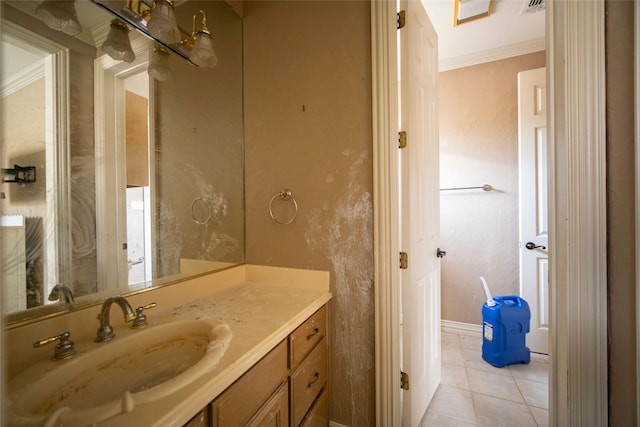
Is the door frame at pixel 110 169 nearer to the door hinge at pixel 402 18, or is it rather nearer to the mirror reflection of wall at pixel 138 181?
the mirror reflection of wall at pixel 138 181

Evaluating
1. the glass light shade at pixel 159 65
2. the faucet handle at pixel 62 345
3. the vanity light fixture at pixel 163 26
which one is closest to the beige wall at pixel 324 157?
the vanity light fixture at pixel 163 26

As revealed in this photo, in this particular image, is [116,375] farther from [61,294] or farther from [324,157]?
[324,157]

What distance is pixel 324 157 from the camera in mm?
1399

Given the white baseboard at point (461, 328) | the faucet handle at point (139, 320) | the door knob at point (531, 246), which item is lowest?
the white baseboard at point (461, 328)

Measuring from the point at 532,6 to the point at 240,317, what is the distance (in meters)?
2.66

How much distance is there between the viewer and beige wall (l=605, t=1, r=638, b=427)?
0.85 metres

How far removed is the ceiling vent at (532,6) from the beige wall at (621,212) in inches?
49.7

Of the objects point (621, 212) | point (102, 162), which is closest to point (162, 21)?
point (102, 162)

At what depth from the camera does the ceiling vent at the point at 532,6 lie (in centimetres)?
177

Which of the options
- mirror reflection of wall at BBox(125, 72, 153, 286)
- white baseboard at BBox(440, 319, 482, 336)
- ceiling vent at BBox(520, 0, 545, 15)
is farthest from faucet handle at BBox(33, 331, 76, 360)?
ceiling vent at BBox(520, 0, 545, 15)

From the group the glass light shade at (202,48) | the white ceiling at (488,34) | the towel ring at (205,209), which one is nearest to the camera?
the glass light shade at (202,48)

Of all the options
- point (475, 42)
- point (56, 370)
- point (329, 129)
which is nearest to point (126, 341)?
point (56, 370)

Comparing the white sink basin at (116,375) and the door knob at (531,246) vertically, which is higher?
the door knob at (531,246)

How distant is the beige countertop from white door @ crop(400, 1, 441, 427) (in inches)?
17.8
